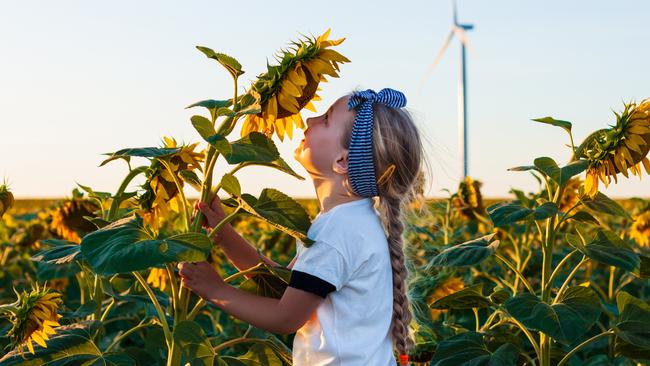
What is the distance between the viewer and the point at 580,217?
9.71 ft

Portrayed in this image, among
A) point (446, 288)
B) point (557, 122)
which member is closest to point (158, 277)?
point (557, 122)

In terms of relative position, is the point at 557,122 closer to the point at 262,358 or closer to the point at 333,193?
the point at 333,193

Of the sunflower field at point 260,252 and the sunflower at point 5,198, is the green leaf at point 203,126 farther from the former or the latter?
the sunflower at point 5,198

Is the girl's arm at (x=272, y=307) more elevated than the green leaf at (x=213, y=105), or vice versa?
the green leaf at (x=213, y=105)

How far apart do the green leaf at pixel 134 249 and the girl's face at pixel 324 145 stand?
662 millimetres

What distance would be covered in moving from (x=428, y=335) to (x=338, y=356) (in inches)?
35.2

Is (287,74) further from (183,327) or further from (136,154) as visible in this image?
(183,327)

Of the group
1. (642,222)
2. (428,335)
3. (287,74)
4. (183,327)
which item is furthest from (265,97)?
(642,222)

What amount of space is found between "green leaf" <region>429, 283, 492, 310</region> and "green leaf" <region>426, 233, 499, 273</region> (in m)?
0.12

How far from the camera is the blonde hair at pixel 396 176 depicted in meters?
2.67

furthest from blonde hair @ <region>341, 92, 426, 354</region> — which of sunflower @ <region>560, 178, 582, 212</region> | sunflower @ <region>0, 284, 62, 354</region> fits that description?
sunflower @ <region>560, 178, 582, 212</region>

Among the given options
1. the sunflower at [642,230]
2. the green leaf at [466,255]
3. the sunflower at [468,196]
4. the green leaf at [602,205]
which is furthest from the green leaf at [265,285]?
the sunflower at [642,230]

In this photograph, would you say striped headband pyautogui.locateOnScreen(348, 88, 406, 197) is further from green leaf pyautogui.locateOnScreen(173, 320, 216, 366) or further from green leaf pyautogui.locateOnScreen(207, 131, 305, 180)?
green leaf pyautogui.locateOnScreen(173, 320, 216, 366)

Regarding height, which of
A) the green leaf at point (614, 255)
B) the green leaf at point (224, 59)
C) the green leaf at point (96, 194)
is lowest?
the green leaf at point (614, 255)
